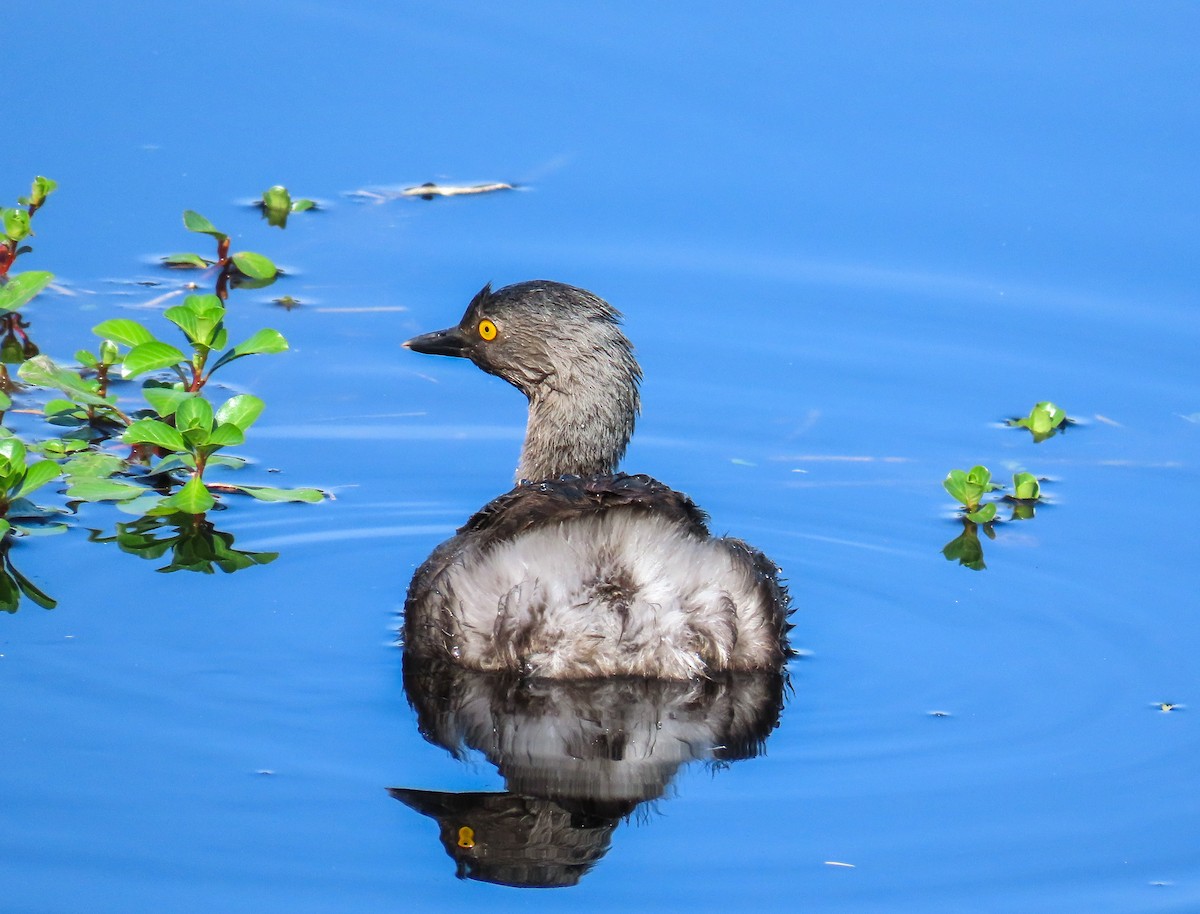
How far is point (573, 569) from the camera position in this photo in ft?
21.5

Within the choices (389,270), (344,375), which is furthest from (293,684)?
(389,270)

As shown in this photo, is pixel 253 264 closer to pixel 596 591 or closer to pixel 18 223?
pixel 18 223

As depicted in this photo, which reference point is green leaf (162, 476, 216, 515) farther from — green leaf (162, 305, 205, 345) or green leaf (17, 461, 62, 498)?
green leaf (162, 305, 205, 345)

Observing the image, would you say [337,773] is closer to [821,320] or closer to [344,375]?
[344,375]

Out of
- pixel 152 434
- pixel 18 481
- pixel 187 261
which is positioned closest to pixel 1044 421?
pixel 152 434

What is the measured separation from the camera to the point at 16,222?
367 inches

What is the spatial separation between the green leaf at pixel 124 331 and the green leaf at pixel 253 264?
5.70 ft

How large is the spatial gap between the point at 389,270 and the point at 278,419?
1.56 metres

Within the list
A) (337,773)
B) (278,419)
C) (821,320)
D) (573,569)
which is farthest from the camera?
(821,320)

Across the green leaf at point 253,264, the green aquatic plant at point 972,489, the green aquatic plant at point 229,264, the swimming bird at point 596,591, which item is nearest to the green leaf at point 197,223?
the green aquatic plant at point 229,264

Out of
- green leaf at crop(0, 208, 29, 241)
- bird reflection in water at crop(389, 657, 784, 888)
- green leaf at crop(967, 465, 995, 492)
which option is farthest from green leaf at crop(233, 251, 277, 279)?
green leaf at crop(967, 465, 995, 492)

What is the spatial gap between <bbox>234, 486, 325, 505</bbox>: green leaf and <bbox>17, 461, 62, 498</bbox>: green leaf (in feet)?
2.64

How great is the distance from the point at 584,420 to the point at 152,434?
165 centimetres

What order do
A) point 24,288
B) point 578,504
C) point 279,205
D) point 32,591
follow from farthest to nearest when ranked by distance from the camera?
point 279,205 → point 24,288 → point 32,591 → point 578,504
